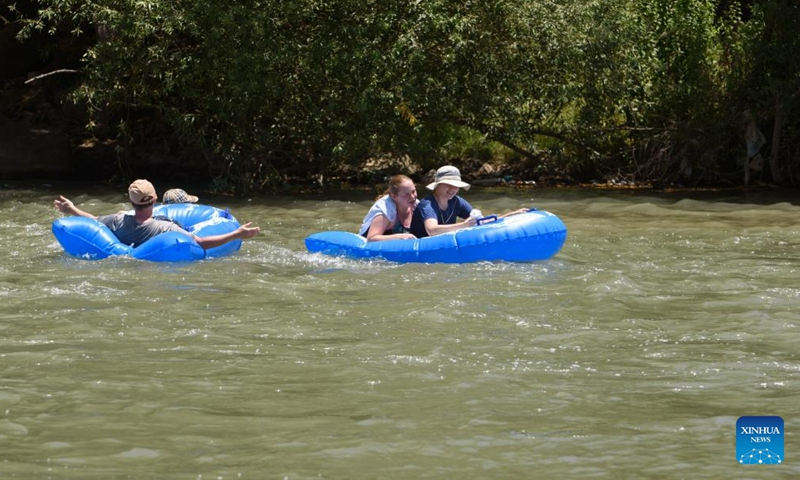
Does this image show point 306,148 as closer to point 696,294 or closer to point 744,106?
point 744,106

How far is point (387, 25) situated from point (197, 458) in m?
10.1

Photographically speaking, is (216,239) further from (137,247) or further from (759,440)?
(759,440)

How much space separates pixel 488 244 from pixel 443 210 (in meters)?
0.71

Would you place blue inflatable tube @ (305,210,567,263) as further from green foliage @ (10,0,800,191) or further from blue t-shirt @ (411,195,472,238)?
green foliage @ (10,0,800,191)

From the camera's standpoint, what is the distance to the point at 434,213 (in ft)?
30.5

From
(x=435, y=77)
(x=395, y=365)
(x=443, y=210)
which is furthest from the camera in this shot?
(x=435, y=77)

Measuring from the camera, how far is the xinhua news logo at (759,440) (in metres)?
4.36

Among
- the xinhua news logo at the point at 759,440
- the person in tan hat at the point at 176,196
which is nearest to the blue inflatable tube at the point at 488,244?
the person in tan hat at the point at 176,196

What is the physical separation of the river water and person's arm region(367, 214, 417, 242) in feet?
1.23

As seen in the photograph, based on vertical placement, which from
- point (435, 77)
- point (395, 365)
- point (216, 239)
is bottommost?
point (395, 365)

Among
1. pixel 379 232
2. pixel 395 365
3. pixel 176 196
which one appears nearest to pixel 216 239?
pixel 379 232

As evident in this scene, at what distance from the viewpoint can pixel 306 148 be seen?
Answer: 15195 mm

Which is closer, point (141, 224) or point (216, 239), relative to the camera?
point (216, 239)

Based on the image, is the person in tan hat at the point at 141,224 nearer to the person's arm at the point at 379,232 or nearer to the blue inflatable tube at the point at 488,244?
the person's arm at the point at 379,232
